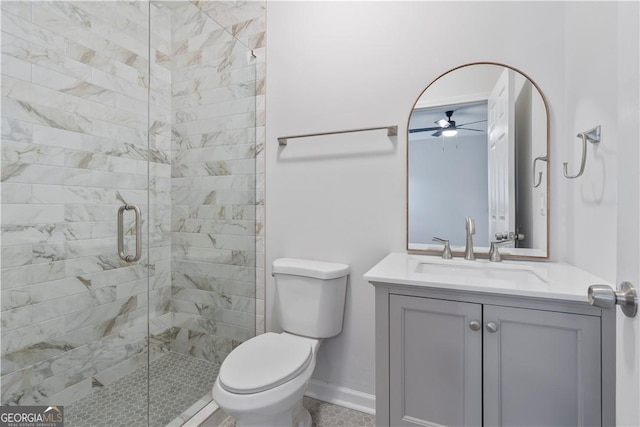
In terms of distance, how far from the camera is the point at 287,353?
1364 millimetres

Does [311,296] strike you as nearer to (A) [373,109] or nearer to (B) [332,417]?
(B) [332,417]

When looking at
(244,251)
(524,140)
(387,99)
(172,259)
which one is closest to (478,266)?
(524,140)

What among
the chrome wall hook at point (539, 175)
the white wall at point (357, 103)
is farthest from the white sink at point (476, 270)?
the chrome wall hook at point (539, 175)

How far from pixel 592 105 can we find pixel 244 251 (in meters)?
1.76

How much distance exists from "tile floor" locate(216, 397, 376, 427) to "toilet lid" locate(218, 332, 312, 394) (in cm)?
45

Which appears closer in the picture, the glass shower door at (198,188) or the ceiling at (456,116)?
the ceiling at (456,116)

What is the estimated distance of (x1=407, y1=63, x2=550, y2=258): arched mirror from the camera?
4.57 ft

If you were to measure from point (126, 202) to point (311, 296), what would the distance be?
1.11m

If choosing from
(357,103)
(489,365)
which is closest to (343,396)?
(489,365)

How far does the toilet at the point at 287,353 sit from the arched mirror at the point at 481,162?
0.52 meters

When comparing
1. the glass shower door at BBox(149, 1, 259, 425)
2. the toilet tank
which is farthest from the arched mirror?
the glass shower door at BBox(149, 1, 259, 425)

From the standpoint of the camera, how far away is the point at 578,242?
1.24 meters

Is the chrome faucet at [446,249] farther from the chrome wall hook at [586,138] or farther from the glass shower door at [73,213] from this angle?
the glass shower door at [73,213]

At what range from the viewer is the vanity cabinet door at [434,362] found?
3.45ft
